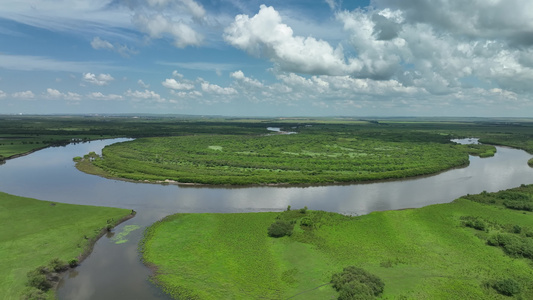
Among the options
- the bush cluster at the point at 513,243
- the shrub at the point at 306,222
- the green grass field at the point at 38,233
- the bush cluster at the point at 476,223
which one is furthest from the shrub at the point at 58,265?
the bush cluster at the point at 476,223

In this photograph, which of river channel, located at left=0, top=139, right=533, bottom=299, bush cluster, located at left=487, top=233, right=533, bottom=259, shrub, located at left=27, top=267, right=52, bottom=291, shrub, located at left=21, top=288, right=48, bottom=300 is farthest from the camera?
bush cluster, located at left=487, top=233, right=533, bottom=259

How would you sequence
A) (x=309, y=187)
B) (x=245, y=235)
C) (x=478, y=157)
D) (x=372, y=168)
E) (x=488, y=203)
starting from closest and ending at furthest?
(x=245, y=235) < (x=488, y=203) < (x=309, y=187) < (x=372, y=168) < (x=478, y=157)

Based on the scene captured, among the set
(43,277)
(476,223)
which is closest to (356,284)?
(476,223)

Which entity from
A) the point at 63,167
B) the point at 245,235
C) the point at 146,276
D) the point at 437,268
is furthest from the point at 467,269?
the point at 63,167

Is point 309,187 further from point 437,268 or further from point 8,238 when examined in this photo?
point 8,238

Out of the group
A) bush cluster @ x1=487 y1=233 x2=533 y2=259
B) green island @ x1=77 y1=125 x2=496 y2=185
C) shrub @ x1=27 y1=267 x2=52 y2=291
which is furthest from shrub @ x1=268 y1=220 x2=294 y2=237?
green island @ x1=77 y1=125 x2=496 y2=185

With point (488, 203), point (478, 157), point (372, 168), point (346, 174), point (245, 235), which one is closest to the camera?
point (245, 235)

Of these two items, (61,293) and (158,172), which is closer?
(61,293)

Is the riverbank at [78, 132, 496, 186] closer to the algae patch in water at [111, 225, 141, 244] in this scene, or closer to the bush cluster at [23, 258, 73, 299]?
the algae patch in water at [111, 225, 141, 244]
